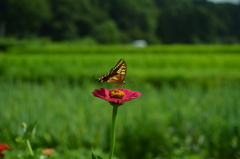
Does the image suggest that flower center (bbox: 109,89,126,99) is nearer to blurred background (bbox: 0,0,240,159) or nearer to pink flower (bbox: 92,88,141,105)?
pink flower (bbox: 92,88,141,105)

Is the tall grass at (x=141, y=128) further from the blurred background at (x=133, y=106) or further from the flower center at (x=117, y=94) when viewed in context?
the flower center at (x=117, y=94)

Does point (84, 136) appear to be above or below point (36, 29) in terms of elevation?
below

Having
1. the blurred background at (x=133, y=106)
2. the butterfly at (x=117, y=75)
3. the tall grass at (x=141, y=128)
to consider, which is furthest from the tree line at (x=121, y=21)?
the butterfly at (x=117, y=75)

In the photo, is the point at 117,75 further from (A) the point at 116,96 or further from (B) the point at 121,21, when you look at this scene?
(B) the point at 121,21

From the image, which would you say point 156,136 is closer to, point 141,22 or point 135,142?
point 135,142

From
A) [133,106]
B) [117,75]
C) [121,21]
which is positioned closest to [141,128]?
[133,106]

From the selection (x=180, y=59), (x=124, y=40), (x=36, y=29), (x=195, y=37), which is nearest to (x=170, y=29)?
(x=195, y=37)
